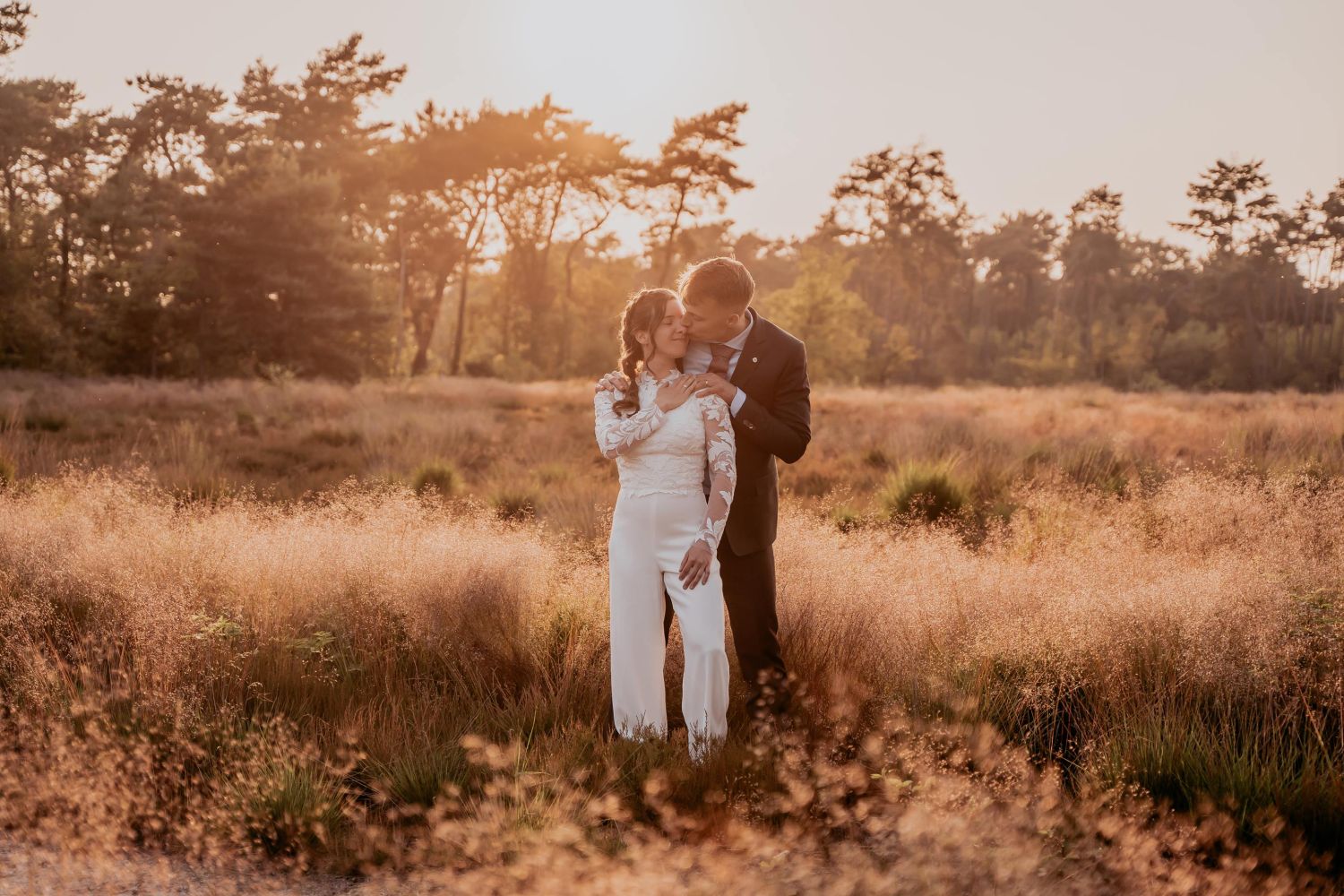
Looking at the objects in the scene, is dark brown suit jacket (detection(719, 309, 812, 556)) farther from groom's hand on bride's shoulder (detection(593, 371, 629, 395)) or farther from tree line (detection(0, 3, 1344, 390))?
tree line (detection(0, 3, 1344, 390))

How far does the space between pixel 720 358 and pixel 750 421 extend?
1.31 feet

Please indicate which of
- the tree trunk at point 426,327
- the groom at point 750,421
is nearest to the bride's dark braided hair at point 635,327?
the groom at point 750,421

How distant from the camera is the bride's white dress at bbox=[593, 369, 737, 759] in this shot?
3848 millimetres

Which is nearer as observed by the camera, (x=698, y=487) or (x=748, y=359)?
(x=698, y=487)

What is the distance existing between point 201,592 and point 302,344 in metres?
28.5

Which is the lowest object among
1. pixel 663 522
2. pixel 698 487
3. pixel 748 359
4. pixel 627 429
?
pixel 663 522

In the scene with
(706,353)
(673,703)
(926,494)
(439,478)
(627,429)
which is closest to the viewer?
(627,429)

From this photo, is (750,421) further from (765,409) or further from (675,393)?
(675,393)

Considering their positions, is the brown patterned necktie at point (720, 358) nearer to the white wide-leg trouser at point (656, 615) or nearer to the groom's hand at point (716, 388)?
the groom's hand at point (716, 388)

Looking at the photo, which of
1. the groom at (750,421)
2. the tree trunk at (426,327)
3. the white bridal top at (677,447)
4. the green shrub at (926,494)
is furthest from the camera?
the tree trunk at (426,327)

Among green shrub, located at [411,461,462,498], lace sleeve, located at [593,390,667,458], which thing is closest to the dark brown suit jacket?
lace sleeve, located at [593,390,667,458]

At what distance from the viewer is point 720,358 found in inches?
166

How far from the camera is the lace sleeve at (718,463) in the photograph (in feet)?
12.6

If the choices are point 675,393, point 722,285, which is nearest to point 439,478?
point 675,393
